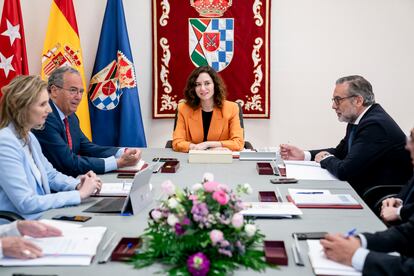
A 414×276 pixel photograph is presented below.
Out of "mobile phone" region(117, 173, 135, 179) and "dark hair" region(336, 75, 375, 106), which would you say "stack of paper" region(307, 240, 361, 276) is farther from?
"dark hair" region(336, 75, 375, 106)

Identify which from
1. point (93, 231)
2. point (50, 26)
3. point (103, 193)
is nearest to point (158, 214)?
point (93, 231)

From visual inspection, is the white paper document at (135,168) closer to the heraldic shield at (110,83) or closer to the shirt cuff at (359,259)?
the heraldic shield at (110,83)

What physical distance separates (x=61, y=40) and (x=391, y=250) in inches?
146

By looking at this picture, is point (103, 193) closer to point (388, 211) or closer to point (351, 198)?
point (351, 198)

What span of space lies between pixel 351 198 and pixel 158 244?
1.19 meters

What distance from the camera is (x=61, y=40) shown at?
4.48 meters

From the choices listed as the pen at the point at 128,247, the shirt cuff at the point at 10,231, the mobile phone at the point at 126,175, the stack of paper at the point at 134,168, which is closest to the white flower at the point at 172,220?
the pen at the point at 128,247

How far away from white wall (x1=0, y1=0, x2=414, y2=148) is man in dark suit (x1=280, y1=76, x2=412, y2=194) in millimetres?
1747

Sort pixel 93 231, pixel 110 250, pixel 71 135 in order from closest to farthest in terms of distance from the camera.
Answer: pixel 110 250
pixel 93 231
pixel 71 135

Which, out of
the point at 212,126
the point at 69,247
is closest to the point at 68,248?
the point at 69,247

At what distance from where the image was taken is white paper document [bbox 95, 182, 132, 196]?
2.46 metres

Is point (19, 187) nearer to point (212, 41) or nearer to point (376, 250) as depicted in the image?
point (376, 250)

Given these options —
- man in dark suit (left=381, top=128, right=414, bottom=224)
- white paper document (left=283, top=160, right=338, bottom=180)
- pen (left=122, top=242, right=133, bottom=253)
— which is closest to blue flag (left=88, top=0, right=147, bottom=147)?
white paper document (left=283, top=160, right=338, bottom=180)

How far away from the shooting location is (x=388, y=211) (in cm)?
239
